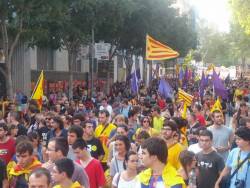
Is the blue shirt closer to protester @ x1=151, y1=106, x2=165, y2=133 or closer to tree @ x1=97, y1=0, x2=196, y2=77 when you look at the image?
protester @ x1=151, y1=106, x2=165, y2=133

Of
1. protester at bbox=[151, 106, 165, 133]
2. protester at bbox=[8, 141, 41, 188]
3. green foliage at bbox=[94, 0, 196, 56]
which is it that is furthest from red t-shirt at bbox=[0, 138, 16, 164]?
green foliage at bbox=[94, 0, 196, 56]

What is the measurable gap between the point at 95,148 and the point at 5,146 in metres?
1.29

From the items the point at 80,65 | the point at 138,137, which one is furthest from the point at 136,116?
the point at 80,65

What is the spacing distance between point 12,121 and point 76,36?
42.3 ft

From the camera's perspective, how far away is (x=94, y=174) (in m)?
6.55

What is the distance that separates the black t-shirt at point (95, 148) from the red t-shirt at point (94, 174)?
1632 millimetres

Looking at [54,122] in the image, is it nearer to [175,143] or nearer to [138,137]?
[138,137]

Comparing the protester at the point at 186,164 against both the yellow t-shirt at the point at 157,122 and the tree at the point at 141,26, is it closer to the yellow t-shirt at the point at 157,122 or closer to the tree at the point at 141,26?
the yellow t-shirt at the point at 157,122

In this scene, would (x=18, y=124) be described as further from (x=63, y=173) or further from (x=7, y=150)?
(x=63, y=173)

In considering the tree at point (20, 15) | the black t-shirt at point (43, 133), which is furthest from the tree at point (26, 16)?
the black t-shirt at point (43, 133)

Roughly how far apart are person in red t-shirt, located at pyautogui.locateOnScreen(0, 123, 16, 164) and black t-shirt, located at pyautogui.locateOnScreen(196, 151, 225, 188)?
8.69ft

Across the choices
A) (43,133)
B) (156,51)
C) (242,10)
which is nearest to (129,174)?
(43,133)

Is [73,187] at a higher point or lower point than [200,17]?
lower

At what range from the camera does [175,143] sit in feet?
25.7
